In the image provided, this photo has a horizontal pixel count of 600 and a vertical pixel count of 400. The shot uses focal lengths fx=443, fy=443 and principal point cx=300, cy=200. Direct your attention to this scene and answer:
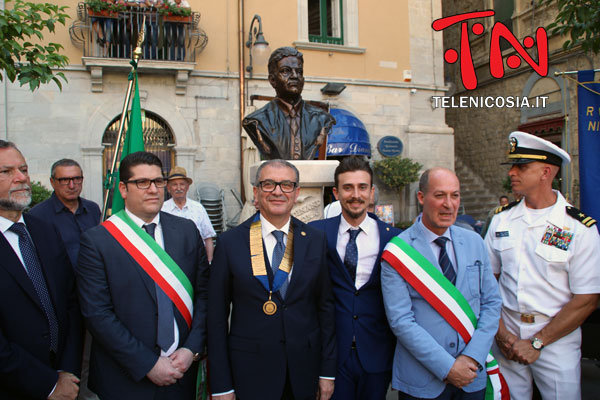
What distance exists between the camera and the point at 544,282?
8.54 ft

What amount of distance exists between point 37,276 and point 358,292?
65.3 inches

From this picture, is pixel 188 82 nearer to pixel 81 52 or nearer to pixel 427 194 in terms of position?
pixel 81 52

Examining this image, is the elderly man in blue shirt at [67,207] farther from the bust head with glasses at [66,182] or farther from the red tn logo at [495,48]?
the red tn logo at [495,48]

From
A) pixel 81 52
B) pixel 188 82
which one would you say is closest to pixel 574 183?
pixel 188 82

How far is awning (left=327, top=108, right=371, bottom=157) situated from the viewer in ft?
35.0

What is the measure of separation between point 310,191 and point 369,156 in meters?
7.88

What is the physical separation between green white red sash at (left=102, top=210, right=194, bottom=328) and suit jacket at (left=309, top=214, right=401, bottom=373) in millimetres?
806

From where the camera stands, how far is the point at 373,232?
2.60 meters

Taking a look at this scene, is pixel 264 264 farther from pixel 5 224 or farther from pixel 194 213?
pixel 194 213

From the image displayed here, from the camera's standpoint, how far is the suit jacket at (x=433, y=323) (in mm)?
2176

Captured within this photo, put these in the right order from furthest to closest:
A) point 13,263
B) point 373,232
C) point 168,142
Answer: point 168,142
point 373,232
point 13,263

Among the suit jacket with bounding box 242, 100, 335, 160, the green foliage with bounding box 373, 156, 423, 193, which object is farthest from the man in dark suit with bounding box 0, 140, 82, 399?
the green foliage with bounding box 373, 156, 423, 193

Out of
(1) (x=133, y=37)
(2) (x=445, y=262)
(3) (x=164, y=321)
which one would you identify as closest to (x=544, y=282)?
(2) (x=445, y=262)

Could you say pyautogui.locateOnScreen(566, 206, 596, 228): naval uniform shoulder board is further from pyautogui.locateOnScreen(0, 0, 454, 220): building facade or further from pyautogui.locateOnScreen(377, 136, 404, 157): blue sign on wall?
pyautogui.locateOnScreen(377, 136, 404, 157): blue sign on wall
